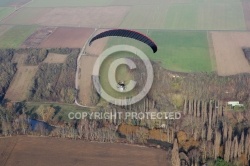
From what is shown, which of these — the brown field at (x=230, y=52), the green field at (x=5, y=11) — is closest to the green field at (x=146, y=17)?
the brown field at (x=230, y=52)

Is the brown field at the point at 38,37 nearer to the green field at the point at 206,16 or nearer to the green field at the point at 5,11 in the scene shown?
the green field at the point at 5,11

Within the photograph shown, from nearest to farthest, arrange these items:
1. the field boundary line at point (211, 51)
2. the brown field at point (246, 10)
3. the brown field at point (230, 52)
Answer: the brown field at point (230, 52) < the field boundary line at point (211, 51) < the brown field at point (246, 10)

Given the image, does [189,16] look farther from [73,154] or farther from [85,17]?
[73,154]

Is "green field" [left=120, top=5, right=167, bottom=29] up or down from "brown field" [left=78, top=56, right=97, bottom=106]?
up

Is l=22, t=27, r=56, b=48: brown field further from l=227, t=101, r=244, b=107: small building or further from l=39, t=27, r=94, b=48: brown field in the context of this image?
l=227, t=101, r=244, b=107: small building

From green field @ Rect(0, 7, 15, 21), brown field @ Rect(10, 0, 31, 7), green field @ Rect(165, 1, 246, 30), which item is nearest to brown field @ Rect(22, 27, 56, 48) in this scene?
green field @ Rect(0, 7, 15, 21)

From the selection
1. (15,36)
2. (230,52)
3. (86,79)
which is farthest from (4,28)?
(230,52)
